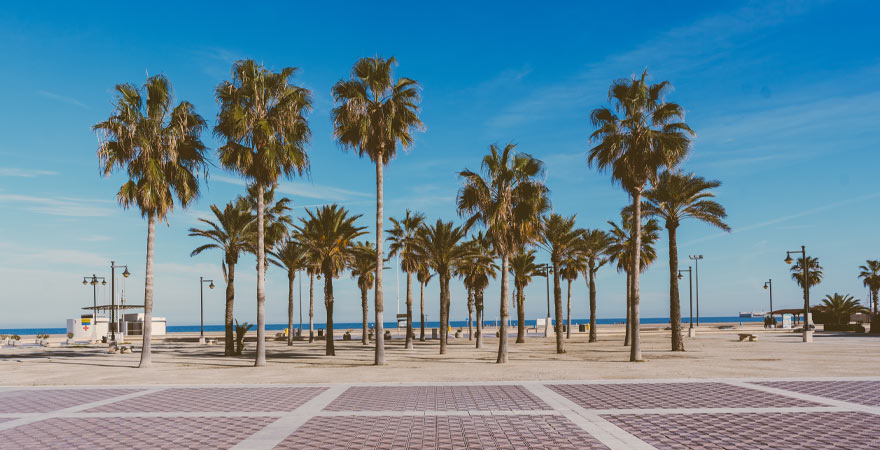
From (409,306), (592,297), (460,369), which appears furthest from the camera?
(592,297)

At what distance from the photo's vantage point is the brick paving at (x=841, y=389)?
1430 cm

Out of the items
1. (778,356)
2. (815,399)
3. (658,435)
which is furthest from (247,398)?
(778,356)

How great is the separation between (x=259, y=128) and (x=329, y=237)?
351 inches

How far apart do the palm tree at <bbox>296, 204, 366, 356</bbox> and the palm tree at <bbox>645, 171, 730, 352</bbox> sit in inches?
658

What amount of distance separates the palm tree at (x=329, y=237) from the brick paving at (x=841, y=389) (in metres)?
22.5

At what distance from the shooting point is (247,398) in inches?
620

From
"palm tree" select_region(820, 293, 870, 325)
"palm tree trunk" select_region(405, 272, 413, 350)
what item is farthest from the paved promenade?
"palm tree" select_region(820, 293, 870, 325)

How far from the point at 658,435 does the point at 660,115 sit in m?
20.3

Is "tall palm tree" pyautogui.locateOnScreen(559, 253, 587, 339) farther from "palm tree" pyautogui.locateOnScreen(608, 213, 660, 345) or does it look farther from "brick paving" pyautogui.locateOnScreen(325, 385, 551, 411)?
"brick paving" pyautogui.locateOnScreen(325, 385, 551, 411)

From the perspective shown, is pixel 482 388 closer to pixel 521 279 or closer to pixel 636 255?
pixel 636 255

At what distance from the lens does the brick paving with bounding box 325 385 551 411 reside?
13695 millimetres

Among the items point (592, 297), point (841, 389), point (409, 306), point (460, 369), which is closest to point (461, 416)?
point (841, 389)

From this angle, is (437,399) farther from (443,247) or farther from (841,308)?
(841,308)

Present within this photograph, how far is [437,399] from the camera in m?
15.1
